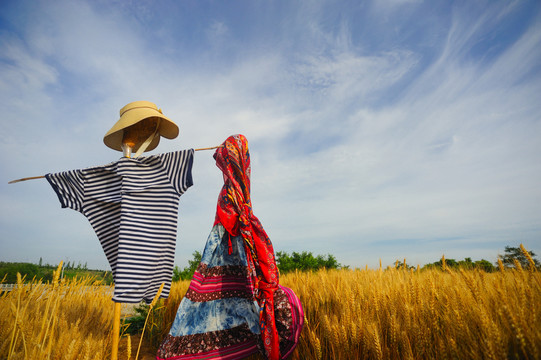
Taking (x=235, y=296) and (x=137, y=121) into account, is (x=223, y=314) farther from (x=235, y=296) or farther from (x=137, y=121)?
(x=137, y=121)

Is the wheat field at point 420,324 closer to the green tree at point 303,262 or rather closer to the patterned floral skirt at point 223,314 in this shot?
the patterned floral skirt at point 223,314

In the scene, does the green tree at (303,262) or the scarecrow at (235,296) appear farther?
the green tree at (303,262)

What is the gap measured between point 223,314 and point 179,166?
1578 mm

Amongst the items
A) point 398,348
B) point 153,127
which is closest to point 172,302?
point 153,127

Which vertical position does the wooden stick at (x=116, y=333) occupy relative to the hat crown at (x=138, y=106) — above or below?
below

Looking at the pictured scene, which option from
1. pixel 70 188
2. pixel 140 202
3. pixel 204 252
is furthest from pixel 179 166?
pixel 70 188

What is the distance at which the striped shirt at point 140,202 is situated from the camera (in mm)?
2741

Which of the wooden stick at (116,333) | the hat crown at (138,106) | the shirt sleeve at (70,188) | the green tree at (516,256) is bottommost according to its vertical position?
the wooden stick at (116,333)

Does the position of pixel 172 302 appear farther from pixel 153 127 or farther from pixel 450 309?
pixel 450 309

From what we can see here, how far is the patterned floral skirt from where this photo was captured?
234 centimetres

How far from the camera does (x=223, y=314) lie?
2.54m

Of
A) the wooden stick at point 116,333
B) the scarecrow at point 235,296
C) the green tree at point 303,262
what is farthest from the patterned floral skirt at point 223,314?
the green tree at point 303,262

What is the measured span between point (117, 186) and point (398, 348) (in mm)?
3048

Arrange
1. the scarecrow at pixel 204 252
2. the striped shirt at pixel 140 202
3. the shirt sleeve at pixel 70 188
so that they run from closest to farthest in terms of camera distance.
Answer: the scarecrow at pixel 204 252, the striped shirt at pixel 140 202, the shirt sleeve at pixel 70 188
